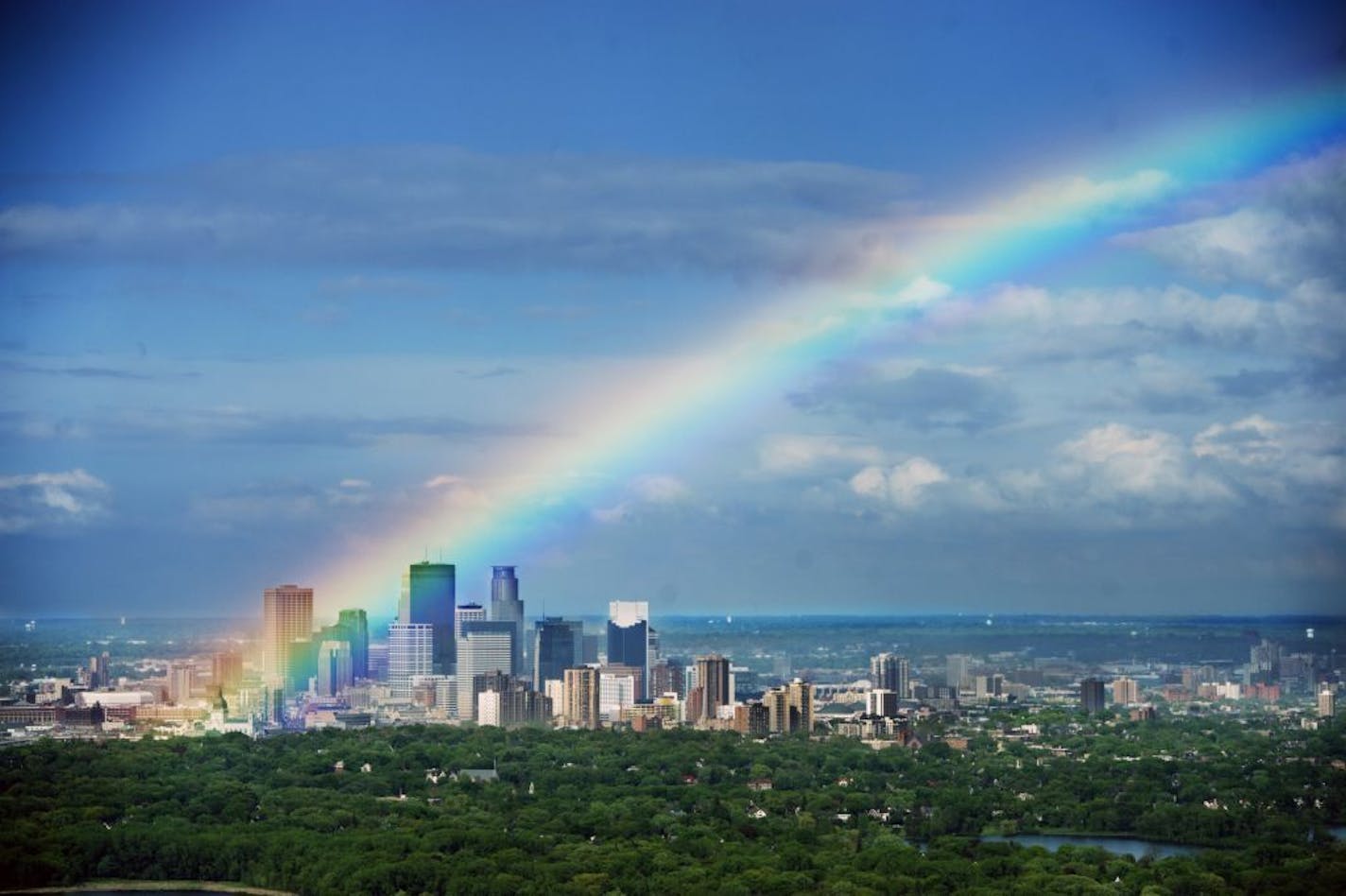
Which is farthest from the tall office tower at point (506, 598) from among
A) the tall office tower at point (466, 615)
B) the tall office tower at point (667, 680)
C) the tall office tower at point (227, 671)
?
the tall office tower at point (227, 671)

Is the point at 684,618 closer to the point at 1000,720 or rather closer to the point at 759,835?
the point at 1000,720

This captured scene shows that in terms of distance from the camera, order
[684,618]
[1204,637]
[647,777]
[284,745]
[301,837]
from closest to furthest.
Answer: [301,837] → [647,777] → [284,745] → [1204,637] → [684,618]

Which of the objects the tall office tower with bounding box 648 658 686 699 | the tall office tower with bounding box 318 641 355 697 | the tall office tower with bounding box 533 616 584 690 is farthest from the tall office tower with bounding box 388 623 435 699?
the tall office tower with bounding box 648 658 686 699

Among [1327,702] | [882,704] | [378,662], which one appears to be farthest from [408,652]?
[1327,702]

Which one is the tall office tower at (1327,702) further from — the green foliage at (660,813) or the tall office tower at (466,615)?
→ the tall office tower at (466,615)

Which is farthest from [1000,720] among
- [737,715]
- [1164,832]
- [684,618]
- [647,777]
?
[684,618]

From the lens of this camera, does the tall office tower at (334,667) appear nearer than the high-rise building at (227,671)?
No
